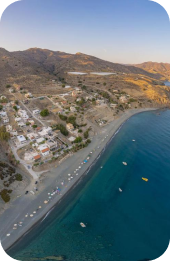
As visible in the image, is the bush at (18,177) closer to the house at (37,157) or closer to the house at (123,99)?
the house at (37,157)

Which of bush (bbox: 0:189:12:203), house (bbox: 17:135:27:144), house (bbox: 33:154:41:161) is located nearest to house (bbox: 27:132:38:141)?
house (bbox: 17:135:27:144)

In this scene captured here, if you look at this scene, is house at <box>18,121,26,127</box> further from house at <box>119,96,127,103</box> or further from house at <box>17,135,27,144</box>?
house at <box>119,96,127,103</box>

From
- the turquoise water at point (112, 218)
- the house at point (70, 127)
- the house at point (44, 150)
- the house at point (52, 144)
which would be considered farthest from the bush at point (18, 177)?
the house at point (70, 127)

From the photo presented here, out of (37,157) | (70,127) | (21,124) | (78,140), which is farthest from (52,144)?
(21,124)

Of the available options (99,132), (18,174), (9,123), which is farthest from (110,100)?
(18,174)

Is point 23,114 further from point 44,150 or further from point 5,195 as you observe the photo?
point 5,195

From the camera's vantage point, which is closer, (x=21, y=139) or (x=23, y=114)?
(x=21, y=139)

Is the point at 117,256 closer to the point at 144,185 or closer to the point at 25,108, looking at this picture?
the point at 144,185

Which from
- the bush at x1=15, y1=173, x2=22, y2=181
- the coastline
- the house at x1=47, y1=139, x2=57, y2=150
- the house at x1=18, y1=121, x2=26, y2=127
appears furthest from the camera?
the house at x1=18, y1=121, x2=26, y2=127
